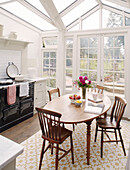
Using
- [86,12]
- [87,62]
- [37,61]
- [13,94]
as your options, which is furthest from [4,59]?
[86,12]

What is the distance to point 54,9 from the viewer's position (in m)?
3.34

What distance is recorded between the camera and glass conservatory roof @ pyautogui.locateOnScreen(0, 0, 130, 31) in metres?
3.43

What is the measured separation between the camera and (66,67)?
4.76 m

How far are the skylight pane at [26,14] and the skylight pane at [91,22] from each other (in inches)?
48.9

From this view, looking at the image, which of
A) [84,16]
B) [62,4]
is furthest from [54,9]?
[84,16]

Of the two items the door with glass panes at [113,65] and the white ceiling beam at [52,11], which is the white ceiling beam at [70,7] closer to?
the white ceiling beam at [52,11]

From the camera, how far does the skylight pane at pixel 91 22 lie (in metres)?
4.22

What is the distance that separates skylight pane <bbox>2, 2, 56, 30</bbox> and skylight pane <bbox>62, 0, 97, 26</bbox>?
769mm

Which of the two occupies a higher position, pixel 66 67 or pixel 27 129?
pixel 66 67

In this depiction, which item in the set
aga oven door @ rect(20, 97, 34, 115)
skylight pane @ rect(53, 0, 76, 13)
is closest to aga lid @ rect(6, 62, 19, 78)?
aga oven door @ rect(20, 97, 34, 115)

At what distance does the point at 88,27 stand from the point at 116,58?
131 cm

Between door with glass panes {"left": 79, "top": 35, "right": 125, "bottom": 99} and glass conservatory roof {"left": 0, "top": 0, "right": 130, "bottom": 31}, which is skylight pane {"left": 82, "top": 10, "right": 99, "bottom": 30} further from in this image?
door with glass panes {"left": 79, "top": 35, "right": 125, "bottom": 99}

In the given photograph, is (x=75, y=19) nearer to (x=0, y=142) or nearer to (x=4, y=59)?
(x=4, y=59)

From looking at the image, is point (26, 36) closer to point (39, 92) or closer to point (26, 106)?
point (39, 92)
